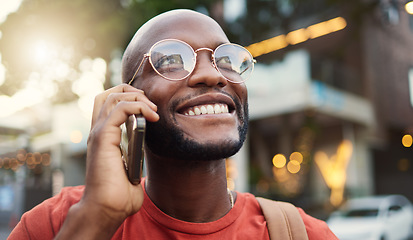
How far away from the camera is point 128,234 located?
58.8 inches

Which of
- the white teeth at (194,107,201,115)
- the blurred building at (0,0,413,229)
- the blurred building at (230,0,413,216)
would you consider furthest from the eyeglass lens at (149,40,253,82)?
the blurred building at (230,0,413,216)

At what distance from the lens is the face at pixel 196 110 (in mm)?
1439

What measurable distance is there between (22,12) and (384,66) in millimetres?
19515

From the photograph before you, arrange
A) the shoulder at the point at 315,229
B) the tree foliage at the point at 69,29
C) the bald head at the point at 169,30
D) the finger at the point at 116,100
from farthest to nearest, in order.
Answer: the tree foliage at the point at 69,29, the bald head at the point at 169,30, the shoulder at the point at 315,229, the finger at the point at 116,100

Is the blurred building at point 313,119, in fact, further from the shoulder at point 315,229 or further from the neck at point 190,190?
the shoulder at point 315,229

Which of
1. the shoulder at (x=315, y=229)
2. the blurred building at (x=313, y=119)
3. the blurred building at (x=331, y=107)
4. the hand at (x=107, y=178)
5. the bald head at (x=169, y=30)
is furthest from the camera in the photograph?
the blurred building at (x=331, y=107)

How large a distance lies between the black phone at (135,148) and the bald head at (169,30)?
0.46 meters

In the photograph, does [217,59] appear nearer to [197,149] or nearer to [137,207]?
[197,149]

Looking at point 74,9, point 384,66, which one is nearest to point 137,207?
point 74,9

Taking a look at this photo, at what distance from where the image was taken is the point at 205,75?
1.50 metres

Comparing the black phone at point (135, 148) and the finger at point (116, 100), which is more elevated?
the finger at point (116, 100)

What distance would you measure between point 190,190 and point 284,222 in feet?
1.29

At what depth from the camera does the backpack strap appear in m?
1.48

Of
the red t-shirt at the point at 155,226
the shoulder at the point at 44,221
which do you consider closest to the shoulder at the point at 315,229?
the red t-shirt at the point at 155,226
